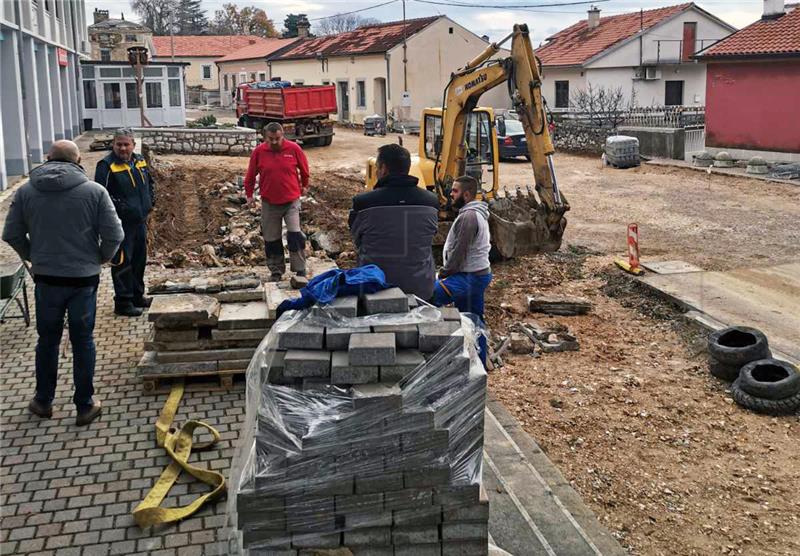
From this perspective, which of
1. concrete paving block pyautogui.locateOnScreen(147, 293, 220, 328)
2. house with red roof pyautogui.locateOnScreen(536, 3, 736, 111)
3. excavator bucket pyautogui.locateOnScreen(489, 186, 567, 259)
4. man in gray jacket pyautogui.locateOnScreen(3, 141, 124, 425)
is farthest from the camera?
house with red roof pyautogui.locateOnScreen(536, 3, 736, 111)

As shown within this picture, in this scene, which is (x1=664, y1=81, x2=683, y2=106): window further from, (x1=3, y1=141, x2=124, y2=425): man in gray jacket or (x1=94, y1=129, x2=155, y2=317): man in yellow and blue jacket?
(x1=3, y1=141, x2=124, y2=425): man in gray jacket

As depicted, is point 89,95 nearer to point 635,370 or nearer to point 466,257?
point 466,257

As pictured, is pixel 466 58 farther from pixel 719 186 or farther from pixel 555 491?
pixel 555 491

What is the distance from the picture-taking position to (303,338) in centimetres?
392

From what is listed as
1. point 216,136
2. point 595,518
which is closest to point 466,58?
point 216,136

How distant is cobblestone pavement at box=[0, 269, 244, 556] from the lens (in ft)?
14.4

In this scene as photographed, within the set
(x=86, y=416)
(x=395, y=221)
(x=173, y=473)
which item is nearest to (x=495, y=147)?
(x=395, y=221)

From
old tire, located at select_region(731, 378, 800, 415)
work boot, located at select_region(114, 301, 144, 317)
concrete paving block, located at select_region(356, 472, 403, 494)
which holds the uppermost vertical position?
concrete paving block, located at select_region(356, 472, 403, 494)

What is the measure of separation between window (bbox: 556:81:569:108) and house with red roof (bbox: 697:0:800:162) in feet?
41.3

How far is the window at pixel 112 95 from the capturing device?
35.7m

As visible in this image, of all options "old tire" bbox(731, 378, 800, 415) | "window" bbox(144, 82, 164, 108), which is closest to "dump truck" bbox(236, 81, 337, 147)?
"window" bbox(144, 82, 164, 108)

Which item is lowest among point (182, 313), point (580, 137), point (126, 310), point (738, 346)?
point (738, 346)

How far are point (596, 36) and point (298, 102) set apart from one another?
17.8m

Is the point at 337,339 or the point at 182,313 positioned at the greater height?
the point at 337,339
